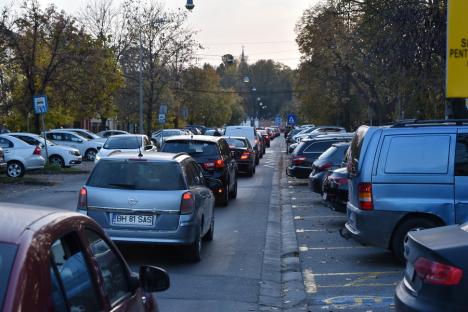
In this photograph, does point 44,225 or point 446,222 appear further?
point 446,222

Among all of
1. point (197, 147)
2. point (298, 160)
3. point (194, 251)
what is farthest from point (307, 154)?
point (194, 251)

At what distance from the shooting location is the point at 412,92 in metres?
19.8

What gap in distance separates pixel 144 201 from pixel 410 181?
11.4 ft

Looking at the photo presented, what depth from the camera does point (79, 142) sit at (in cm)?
3756

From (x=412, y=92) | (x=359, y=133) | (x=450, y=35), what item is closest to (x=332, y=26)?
(x=412, y=92)

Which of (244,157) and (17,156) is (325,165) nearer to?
(244,157)

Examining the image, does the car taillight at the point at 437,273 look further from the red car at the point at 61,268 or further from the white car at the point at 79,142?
the white car at the point at 79,142

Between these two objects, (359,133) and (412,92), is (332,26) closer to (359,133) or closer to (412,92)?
(412,92)

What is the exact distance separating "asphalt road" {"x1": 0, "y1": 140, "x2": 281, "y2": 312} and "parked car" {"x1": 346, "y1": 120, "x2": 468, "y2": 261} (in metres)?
1.79

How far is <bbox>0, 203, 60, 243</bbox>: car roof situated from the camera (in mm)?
3082

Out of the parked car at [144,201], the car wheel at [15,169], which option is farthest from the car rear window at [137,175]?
the car wheel at [15,169]

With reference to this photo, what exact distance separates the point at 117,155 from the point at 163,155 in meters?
0.66

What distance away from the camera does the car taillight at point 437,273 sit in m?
4.67

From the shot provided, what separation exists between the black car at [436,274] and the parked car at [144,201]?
4994mm
